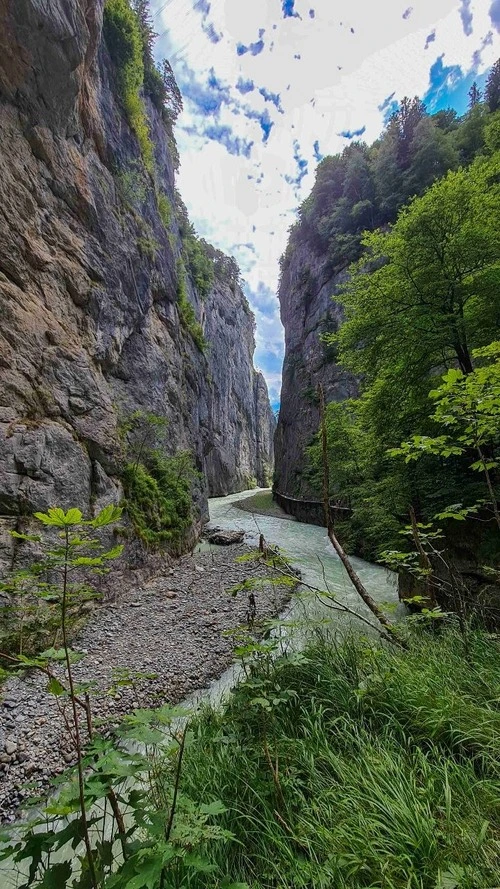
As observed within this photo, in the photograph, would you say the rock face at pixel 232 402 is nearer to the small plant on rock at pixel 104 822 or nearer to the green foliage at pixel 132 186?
the green foliage at pixel 132 186

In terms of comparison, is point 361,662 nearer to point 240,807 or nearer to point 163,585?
point 240,807

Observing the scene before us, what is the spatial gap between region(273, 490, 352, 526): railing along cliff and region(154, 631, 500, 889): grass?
1145cm

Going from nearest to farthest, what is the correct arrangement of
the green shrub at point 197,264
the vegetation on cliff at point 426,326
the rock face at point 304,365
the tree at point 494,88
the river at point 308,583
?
the river at point 308,583, the vegetation on cliff at point 426,326, the tree at point 494,88, the rock face at point 304,365, the green shrub at point 197,264

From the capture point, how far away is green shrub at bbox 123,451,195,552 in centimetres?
868

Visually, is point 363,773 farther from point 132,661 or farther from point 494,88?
point 494,88

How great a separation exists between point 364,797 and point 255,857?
0.69 meters

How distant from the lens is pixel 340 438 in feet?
39.6

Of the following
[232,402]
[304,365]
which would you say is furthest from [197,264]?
[232,402]

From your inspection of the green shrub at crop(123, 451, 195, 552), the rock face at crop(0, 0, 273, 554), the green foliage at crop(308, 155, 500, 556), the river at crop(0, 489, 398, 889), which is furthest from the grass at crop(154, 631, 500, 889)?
the green shrub at crop(123, 451, 195, 552)

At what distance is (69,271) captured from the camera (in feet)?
26.7

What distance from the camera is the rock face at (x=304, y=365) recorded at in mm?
22516

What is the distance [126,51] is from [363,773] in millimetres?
19761

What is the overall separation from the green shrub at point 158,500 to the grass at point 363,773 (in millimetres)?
6237

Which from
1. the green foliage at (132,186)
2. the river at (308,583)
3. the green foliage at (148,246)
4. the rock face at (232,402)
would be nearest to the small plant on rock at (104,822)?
the river at (308,583)
